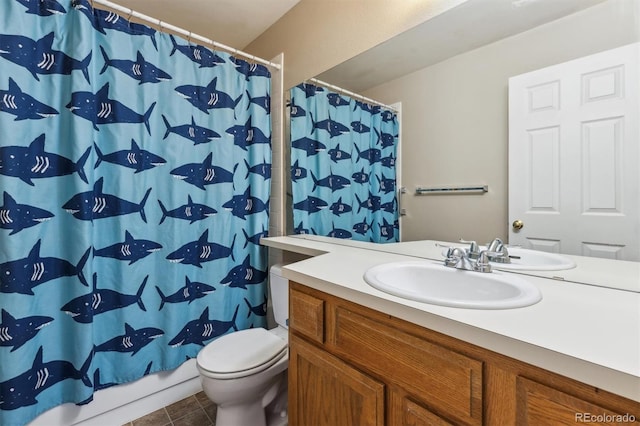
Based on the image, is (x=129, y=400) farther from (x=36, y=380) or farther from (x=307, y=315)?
(x=307, y=315)

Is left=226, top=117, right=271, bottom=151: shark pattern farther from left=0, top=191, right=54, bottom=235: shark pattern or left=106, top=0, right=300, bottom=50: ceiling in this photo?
left=0, top=191, right=54, bottom=235: shark pattern

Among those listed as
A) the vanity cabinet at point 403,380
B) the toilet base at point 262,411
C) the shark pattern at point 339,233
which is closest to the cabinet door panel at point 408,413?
the vanity cabinet at point 403,380

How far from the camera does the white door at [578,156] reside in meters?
0.80

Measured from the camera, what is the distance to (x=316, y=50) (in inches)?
70.1

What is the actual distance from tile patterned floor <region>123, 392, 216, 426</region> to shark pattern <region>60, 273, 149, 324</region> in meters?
0.58

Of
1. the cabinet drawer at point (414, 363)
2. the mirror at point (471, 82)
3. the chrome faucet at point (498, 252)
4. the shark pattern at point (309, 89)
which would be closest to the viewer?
the cabinet drawer at point (414, 363)

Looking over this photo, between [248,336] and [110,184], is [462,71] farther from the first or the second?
[110,184]

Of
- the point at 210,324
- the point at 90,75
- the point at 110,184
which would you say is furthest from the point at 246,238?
the point at 90,75

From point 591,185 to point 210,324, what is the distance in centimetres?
185

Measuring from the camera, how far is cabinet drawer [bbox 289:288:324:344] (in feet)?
3.07

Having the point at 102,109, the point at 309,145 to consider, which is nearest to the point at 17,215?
the point at 102,109

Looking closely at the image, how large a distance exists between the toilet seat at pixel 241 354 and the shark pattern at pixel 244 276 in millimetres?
385

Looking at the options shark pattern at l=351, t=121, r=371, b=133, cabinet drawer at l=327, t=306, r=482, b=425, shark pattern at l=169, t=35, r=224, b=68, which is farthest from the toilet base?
shark pattern at l=169, t=35, r=224, b=68

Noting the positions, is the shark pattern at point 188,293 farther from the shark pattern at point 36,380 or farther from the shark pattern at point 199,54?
the shark pattern at point 199,54
